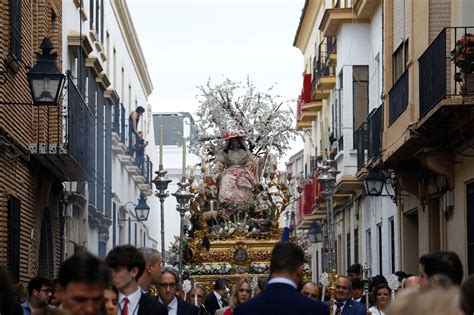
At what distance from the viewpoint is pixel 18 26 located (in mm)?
22078

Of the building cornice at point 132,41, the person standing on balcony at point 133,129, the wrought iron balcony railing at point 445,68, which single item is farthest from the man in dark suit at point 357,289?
the person standing on balcony at point 133,129

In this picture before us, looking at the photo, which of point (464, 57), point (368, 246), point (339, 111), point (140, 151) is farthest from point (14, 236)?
point (140, 151)

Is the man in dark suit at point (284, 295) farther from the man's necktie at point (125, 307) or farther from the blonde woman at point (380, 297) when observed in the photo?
the blonde woman at point (380, 297)

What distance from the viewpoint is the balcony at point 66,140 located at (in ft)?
78.0

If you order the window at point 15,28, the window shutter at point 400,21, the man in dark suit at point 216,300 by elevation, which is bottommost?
the man in dark suit at point 216,300

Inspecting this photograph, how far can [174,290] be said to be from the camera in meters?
12.9

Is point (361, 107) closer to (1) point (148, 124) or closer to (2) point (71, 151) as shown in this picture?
→ (2) point (71, 151)

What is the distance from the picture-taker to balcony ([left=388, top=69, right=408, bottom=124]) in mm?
24544

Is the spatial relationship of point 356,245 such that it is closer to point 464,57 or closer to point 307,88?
point 307,88

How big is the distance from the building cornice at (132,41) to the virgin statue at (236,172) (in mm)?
17558

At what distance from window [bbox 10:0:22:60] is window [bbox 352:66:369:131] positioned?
15.0 meters

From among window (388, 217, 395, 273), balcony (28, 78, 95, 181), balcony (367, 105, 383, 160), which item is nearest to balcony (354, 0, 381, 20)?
balcony (367, 105, 383, 160)

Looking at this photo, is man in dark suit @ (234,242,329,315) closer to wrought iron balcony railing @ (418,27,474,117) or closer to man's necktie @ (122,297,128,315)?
man's necktie @ (122,297,128,315)

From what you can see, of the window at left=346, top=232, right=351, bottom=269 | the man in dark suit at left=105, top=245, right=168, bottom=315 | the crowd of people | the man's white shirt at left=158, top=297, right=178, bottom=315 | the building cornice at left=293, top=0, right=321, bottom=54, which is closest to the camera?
the crowd of people
